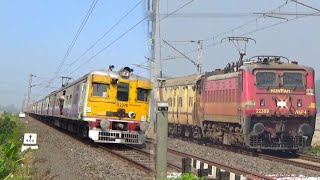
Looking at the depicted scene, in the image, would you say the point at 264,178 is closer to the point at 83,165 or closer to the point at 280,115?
the point at 83,165

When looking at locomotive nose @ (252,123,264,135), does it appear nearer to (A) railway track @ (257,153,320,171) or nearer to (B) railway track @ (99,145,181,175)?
(A) railway track @ (257,153,320,171)

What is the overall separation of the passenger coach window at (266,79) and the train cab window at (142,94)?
4.95m

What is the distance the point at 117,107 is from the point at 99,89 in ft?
3.57

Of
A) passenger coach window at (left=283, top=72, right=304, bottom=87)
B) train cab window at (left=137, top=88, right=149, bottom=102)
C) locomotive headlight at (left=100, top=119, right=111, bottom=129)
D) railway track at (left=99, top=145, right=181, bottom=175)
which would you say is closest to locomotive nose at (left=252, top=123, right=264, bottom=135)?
passenger coach window at (left=283, top=72, right=304, bottom=87)

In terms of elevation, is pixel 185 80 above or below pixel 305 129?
above

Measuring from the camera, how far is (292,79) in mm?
18547

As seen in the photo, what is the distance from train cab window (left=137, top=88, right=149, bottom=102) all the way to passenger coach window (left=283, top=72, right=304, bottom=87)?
5.91 metres

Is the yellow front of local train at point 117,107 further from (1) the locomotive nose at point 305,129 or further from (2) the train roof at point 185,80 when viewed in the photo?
(1) the locomotive nose at point 305,129

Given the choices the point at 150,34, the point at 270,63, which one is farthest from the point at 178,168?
the point at 270,63

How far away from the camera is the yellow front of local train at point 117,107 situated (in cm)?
1891

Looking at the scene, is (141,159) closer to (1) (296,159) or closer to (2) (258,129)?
(2) (258,129)

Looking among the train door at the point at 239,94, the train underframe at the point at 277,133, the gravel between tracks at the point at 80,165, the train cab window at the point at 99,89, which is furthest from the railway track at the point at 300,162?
the train cab window at the point at 99,89

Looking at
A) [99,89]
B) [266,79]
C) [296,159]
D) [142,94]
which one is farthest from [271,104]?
[99,89]

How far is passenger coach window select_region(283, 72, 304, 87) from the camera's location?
1848cm
